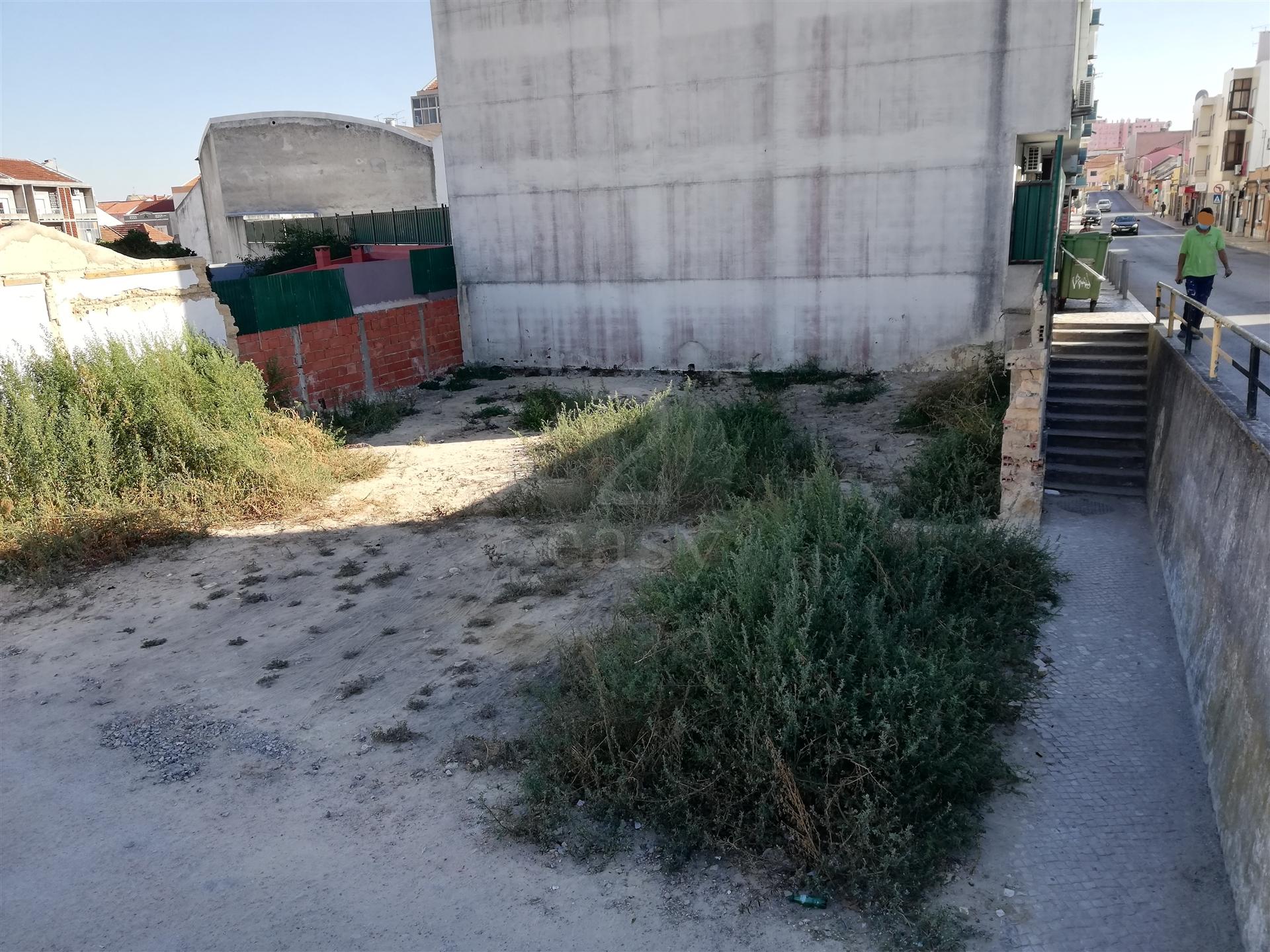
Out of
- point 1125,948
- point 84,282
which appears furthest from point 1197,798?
point 84,282

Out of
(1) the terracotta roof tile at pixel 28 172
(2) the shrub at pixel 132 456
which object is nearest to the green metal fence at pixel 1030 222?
(2) the shrub at pixel 132 456

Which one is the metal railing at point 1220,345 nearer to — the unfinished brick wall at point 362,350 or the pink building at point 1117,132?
the unfinished brick wall at point 362,350

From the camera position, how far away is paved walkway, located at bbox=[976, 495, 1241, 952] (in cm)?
399

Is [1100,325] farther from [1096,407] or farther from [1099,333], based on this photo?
[1096,407]

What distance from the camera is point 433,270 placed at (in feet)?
61.5

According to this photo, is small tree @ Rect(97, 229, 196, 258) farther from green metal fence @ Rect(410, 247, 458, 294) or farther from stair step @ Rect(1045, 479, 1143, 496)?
stair step @ Rect(1045, 479, 1143, 496)

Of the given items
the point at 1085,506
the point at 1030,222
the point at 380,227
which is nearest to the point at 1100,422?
the point at 1085,506

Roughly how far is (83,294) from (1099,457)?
1244 cm

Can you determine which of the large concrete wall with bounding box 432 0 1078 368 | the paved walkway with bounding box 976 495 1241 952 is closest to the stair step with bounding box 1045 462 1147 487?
the paved walkway with bounding box 976 495 1241 952

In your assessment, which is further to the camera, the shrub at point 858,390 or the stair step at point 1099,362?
the shrub at point 858,390

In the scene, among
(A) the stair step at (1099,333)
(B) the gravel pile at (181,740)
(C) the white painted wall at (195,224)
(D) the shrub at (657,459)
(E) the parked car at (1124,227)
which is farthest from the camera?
(E) the parked car at (1124,227)

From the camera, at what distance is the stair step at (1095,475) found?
9695 millimetres

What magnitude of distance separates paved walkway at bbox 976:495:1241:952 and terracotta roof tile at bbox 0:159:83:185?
71.7 meters

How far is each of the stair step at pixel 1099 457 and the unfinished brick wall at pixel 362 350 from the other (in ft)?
37.2
